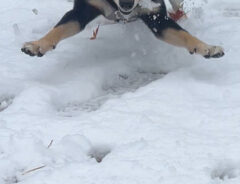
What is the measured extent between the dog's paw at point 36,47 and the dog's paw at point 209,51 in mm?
817

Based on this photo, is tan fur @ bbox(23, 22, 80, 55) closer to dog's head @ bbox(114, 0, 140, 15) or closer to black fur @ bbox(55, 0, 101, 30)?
black fur @ bbox(55, 0, 101, 30)

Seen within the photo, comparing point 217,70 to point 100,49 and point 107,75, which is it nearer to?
point 107,75

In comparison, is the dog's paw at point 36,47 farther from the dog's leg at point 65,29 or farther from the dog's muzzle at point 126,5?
the dog's muzzle at point 126,5

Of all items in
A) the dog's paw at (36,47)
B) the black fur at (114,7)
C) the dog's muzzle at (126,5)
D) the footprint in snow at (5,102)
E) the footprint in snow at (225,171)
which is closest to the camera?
the footprint in snow at (225,171)

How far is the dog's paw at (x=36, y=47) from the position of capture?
8.59 ft

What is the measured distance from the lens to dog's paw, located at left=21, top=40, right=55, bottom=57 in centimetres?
262

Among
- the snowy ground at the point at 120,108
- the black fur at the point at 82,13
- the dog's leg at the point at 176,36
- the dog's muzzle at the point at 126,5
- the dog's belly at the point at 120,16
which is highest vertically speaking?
the dog's muzzle at the point at 126,5

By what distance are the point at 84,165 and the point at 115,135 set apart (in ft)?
0.88

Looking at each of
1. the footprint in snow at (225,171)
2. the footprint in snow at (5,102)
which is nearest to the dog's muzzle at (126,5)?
the footprint in snow at (5,102)

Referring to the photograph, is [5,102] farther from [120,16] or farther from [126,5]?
[120,16]

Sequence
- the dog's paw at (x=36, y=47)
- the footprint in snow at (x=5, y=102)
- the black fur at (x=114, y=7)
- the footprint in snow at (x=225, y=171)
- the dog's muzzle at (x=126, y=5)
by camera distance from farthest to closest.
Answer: the black fur at (x=114, y=7)
the dog's muzzle at (x=126, y=5)
the dog's paw at (x=36, y=47)
the footprint in snow at (x=5, y=102)
the footprint in snow at (x=225, y=171)

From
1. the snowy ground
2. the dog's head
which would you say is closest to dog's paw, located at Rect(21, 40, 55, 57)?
the snowy ground

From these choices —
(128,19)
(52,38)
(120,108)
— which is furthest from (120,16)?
(120,108)

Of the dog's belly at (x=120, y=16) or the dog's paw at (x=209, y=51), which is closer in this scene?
the dog's paw at (x=209, y=51)
